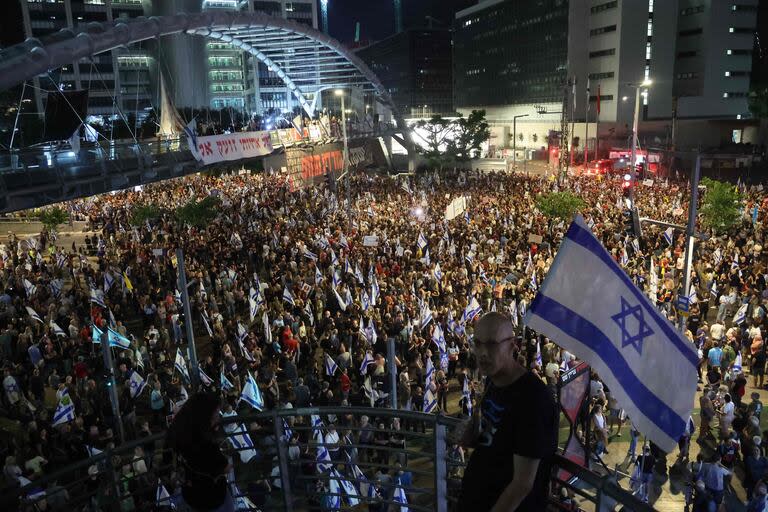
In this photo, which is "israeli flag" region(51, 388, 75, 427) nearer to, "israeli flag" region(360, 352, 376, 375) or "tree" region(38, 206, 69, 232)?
"israeli flag" region(360, 352, 376, 375)

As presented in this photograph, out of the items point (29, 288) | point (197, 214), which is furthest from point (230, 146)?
point (29, 288)

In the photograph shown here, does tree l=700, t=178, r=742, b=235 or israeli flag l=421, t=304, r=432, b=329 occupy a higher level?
tree l=700, t=178, r=742, b=235

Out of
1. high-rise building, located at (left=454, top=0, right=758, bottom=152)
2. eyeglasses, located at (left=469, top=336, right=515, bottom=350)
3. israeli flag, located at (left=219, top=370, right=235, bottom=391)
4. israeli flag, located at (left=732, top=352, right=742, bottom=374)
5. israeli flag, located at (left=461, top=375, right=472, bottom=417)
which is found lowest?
israeli flag, located at (left=461, top=375, right=472, bottom=417)

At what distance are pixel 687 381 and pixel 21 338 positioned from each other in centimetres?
1515

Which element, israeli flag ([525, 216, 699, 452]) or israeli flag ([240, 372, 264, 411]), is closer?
israeli flag ([525, 216, 699, 452])

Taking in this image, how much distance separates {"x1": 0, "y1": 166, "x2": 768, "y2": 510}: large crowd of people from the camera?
36.4 feet

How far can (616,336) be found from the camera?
13.1 ft

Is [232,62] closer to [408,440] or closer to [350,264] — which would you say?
[350,264]

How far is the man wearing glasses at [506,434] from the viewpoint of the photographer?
2.83 m

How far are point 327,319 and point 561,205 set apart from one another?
15588mm

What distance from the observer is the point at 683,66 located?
8162 centimetres

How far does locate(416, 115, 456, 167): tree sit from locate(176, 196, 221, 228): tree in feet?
125

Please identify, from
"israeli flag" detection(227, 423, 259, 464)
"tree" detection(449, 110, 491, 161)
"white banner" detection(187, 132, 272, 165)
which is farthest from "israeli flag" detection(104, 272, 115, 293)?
"tree" detection(449, 110, 491, 161)

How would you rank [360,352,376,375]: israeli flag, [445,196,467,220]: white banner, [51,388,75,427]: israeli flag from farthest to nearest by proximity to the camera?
[445,196,467,220]: white banner
[360,352,376,375]: israeli flag
[51,388,75,427]: israeli flag
